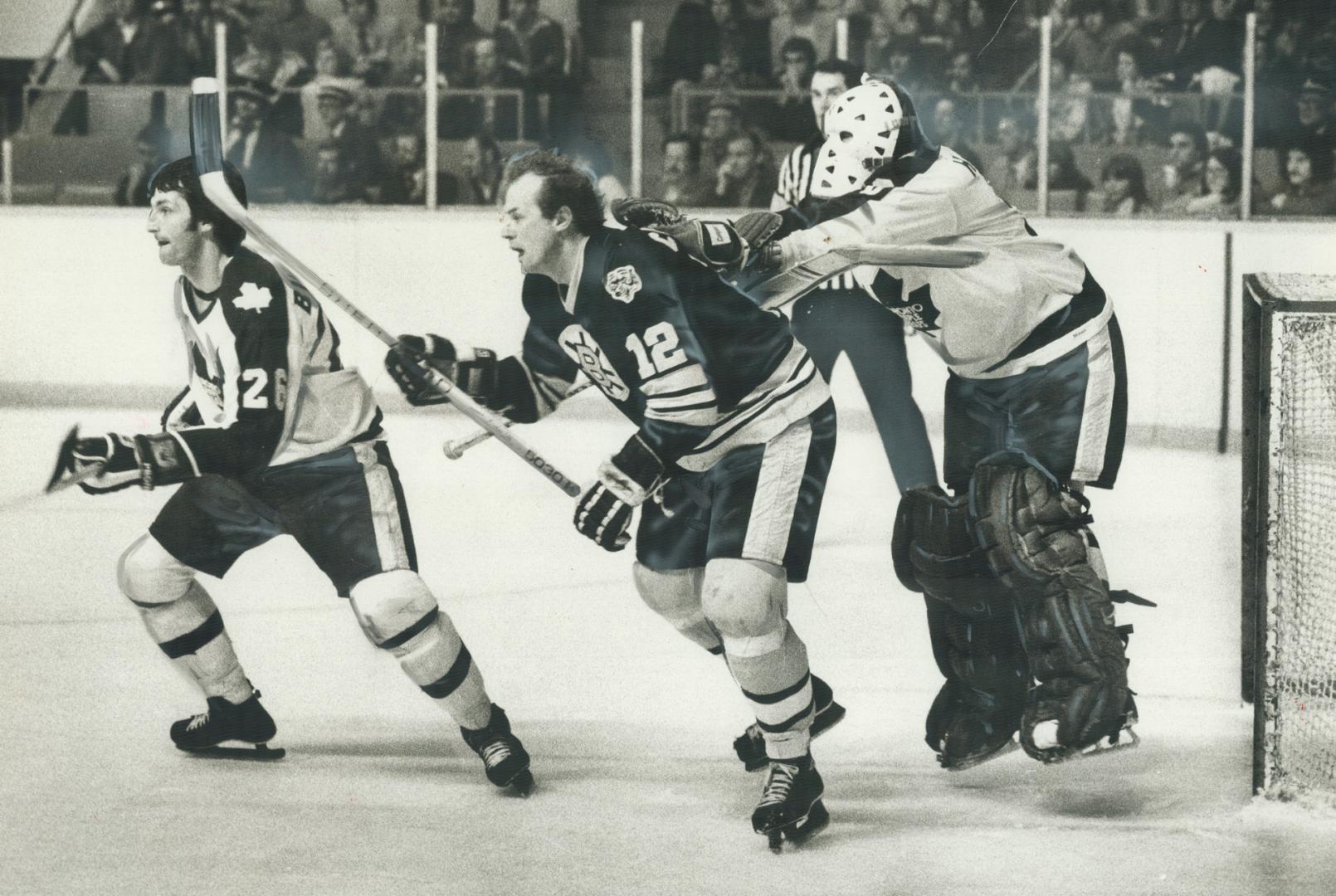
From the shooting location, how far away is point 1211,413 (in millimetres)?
5023

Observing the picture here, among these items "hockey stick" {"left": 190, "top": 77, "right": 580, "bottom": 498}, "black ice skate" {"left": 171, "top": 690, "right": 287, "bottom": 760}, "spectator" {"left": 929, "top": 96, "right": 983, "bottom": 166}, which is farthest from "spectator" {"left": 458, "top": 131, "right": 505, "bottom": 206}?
"black ice skate" {"left": 171, "top": 690, "right": 287, "bottom": 760}

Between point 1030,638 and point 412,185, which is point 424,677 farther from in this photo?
point 412,185

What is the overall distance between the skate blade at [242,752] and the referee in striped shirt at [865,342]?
151 centimetres

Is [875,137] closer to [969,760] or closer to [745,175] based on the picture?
[969,760]

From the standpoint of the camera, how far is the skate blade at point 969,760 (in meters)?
2.88

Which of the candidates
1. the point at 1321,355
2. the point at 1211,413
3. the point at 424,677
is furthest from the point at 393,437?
the point at 1211,413

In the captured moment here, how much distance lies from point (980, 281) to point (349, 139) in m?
2.30

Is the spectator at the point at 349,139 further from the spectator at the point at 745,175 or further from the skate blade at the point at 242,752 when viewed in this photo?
the skate blade at the point at 242,752

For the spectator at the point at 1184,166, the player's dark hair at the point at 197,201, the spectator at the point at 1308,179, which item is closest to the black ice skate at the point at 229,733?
the player's dark hair at the point at 197,201

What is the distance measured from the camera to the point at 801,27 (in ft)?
16.7

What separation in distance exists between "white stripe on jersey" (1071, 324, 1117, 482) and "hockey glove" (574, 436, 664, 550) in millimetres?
738

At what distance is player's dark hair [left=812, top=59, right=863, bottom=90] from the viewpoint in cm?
408

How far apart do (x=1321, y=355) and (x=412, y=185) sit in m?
2.57

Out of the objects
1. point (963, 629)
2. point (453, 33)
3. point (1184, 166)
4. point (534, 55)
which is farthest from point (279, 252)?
point (1184, 166)
